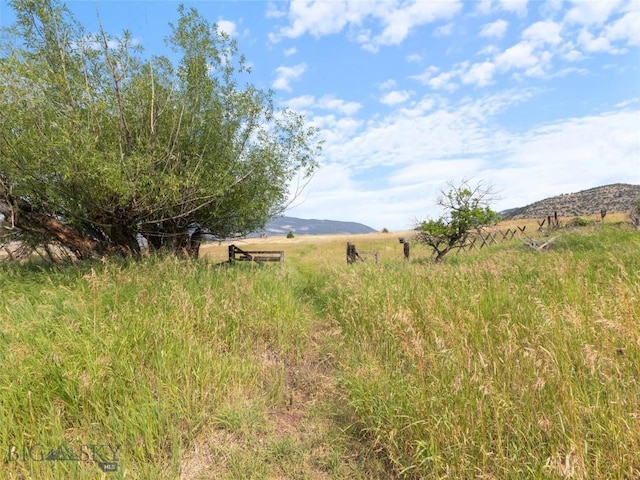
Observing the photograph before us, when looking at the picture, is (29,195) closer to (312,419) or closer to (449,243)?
(312,419)

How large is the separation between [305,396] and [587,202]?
86548mm

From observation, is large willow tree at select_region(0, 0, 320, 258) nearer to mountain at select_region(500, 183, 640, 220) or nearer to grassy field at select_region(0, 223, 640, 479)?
grassy field at select_region(0, 223, 640, 479)

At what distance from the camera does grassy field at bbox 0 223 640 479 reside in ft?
8.52

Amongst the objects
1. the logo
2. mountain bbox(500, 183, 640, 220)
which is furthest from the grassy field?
mountain bbox(500, 183, 640, 220)

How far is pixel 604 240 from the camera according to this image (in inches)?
591

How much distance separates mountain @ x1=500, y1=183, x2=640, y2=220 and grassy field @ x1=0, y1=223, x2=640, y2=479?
2725 inches

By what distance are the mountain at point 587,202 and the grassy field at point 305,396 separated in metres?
69.2

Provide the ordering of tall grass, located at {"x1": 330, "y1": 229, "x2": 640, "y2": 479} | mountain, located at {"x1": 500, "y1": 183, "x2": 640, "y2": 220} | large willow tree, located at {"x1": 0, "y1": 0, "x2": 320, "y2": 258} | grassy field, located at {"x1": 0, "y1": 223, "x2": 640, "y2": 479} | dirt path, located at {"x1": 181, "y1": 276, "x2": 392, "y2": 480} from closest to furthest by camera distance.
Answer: tall grass, located at {"x1": 330, "y1": 229, "x2": 640, "y2": 479} → grassy field, located at {"x1": 0, "y1": 223, "x2": 640, "y2": 479} → dirt path, located at {"x1": 181, "y1": 276, "x2": 392, "y2": 480} → large willow tree, located at {"x1": 0, "y1": 0, "x2": 320, "y2": 258} → mountain, located at {"x1": 500, "y1": 183, "x2": 640, "y2": 220}

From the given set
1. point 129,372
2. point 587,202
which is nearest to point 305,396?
point 129,372

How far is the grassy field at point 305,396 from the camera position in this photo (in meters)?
2.60

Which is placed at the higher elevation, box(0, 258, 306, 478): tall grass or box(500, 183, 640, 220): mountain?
box(500, 183, 640, 220): mountain

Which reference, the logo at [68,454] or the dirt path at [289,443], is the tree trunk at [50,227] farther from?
the dirt path at [289,443]

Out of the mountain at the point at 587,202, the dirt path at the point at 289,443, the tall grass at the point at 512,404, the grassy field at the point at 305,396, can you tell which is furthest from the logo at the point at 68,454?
the mountain at the point at 587,202

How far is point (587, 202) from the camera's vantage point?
6912cm
